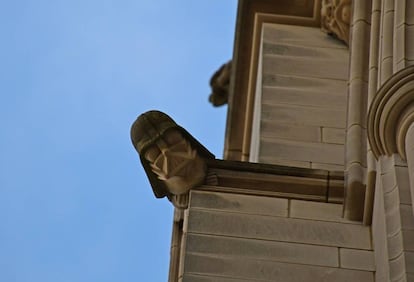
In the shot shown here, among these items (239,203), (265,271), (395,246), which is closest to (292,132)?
(239,203)

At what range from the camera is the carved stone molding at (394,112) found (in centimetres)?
1072

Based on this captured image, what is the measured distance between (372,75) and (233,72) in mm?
5938

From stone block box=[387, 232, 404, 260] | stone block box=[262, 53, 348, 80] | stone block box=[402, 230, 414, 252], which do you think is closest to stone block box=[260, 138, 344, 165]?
stone block box=[262, 53, 348, 80]

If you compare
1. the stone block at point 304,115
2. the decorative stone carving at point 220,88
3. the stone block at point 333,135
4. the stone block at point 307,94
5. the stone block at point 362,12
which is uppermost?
the decorative stone carving at point 220,88

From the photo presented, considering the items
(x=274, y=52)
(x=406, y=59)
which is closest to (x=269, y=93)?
(x=274, y=52)

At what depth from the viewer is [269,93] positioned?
15047 millimetres

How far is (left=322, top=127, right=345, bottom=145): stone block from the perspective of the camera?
46.1ft

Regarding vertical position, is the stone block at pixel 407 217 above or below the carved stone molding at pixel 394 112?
below

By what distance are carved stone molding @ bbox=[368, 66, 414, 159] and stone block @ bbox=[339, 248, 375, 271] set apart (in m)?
0.77

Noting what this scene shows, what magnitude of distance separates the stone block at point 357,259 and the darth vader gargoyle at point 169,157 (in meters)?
1.41

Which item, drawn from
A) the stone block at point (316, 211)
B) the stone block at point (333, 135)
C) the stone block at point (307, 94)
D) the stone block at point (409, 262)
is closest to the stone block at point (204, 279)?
the stone block at point (316, 211)

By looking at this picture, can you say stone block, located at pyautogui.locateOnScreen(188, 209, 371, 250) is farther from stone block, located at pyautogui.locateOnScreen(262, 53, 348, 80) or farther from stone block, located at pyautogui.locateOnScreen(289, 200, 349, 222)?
stone block, located at pyautogui.locateOnScreen(262, 53, 348, 80)

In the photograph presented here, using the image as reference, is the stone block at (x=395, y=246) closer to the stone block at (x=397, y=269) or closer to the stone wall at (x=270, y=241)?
the stone block at (x=397, y=269)

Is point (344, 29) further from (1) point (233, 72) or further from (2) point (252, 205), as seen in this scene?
(2) point (252, 205)
